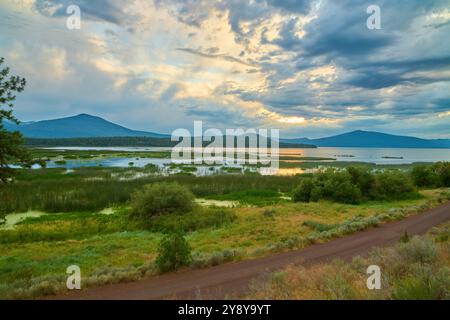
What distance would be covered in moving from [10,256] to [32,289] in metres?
6.77

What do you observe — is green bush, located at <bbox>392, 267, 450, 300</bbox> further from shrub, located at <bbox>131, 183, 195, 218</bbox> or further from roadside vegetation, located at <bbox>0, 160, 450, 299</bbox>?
shrub, located at <bbox>131, 183, 195, 218</bbox>

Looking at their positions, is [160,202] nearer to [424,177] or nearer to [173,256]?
[173,256]

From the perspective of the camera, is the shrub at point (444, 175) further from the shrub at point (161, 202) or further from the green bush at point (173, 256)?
the green bush at point (173, 256)

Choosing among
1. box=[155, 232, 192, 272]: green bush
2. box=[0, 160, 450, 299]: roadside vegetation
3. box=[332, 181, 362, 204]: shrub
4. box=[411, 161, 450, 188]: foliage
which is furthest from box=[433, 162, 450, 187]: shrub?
box=[155, 232, 192, 272]: green bush

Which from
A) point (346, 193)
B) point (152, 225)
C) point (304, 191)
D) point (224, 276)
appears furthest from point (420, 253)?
point (304, 191)

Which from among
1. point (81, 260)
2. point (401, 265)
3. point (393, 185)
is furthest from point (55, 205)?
point (393, 185)

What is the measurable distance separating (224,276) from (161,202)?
13129mm

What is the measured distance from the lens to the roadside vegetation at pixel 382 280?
664 cm

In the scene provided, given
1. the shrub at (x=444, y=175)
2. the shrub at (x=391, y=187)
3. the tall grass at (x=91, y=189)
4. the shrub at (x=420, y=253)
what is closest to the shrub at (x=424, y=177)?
the shrub at (x=444, y=175)

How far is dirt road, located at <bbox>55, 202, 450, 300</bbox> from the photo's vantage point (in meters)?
8.49

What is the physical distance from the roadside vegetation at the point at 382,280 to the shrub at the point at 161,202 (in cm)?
1404

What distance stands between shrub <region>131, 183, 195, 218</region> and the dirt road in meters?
11.6

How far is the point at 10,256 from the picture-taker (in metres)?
14.0

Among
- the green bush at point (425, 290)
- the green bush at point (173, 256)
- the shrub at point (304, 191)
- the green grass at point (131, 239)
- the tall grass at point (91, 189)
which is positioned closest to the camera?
the green bush at point (425, 290)
